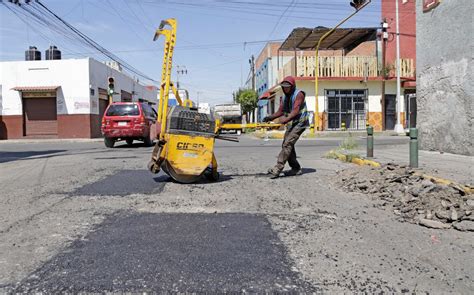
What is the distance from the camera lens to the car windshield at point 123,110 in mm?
16078

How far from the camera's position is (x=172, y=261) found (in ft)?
11.3

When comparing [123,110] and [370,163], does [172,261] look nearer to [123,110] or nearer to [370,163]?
[370,163]

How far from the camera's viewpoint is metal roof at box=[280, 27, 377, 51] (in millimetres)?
27500

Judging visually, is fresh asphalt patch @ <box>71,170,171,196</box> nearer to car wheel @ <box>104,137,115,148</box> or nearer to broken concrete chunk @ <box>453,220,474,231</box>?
broken concrete chunk @ <box>453,220,474,231</box>

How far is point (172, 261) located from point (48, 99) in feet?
91.5

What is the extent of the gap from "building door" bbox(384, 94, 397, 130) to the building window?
63.1 inches

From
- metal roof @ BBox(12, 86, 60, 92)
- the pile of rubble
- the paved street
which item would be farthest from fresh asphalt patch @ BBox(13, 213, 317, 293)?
metal roof @ BBox(12, 86, 60, 92)

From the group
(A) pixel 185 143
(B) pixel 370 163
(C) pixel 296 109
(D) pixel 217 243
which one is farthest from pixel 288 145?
(D) pixel 217 243

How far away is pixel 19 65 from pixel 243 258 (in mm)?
29226

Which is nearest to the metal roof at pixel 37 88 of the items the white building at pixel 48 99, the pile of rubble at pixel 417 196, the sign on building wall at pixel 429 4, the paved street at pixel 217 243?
the white building at pixel 48 99

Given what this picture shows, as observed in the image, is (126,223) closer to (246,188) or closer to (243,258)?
(243,258)

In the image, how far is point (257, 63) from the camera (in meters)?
60.2

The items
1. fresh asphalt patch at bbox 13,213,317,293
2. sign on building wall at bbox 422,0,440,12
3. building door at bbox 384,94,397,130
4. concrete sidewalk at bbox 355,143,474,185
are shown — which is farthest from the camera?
building door at bbox 384,94,397,130

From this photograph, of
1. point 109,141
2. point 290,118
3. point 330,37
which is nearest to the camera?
point 290,118
